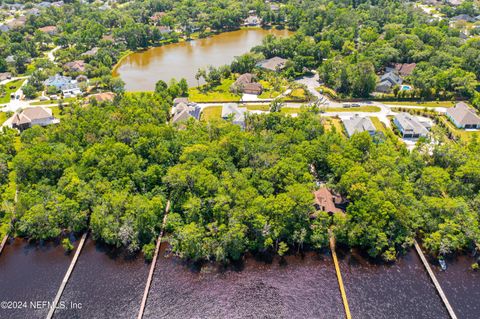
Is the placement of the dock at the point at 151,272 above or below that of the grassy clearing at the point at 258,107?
A: below

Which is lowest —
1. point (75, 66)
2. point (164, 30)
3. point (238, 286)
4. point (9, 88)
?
point (238, 286)

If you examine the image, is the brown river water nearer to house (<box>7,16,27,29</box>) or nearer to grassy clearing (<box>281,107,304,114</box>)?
grassy clearing (<box>281,107,304,114</box>)

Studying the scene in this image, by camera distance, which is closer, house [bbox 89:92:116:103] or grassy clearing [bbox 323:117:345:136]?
grassy clearing [bbox 323:117:345:136]

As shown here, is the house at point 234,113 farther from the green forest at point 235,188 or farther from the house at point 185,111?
the green forest at point 235,188

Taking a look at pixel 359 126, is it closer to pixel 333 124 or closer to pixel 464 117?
pixel 333 124

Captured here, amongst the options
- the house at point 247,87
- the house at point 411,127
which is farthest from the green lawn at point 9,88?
the house at point 411,127

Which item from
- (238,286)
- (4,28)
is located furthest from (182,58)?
(238,286)

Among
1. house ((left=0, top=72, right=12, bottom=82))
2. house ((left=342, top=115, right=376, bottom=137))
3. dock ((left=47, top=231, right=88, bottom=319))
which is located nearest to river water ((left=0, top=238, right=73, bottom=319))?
dock ((left=47, top=231, right=88, bottom=319))
